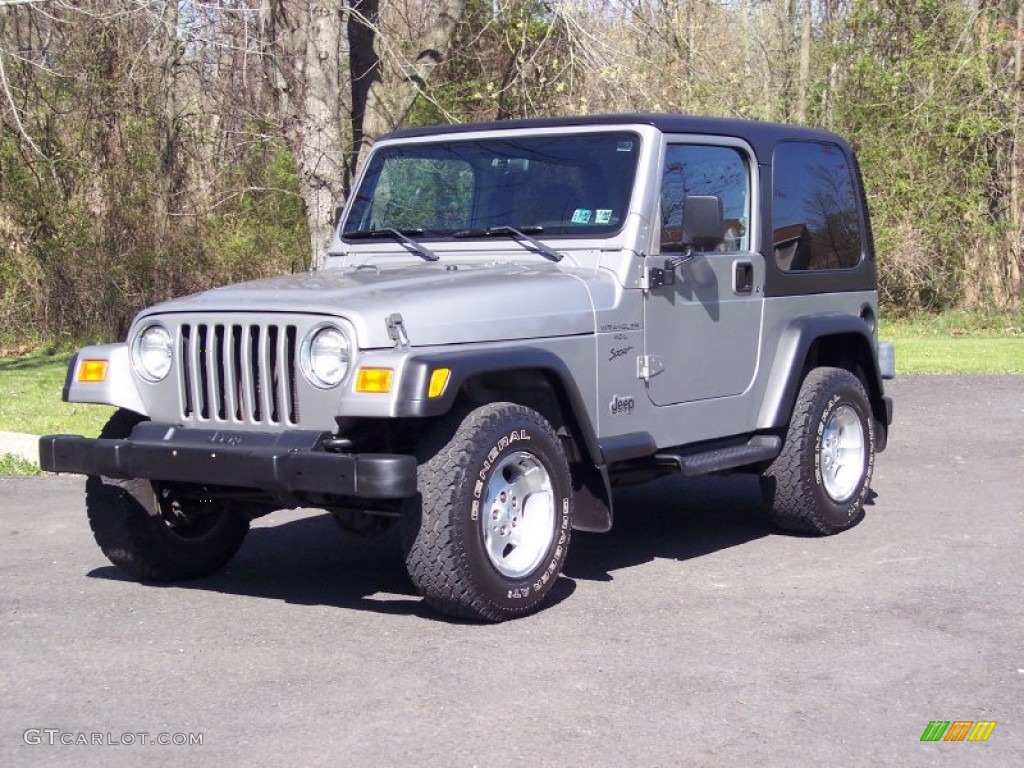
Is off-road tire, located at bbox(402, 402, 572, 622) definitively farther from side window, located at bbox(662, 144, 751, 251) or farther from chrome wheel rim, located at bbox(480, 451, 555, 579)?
side window, located at bbox(662, 144, 751, 251)

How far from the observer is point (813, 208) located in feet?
26.3

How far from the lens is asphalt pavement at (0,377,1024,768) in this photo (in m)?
4.44

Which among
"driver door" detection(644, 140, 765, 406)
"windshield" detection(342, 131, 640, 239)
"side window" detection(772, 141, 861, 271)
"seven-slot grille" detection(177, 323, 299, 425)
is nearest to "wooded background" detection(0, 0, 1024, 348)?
"side window" detection(772, 141, 861, 271)

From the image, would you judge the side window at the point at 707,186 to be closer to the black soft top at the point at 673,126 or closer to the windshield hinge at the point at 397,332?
the black soft top at the point at 673,126

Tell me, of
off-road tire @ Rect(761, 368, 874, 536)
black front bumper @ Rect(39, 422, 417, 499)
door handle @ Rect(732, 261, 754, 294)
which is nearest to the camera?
black front bumper @ Rect(39, 422, 417, 499)

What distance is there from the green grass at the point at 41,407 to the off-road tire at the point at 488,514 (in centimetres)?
414

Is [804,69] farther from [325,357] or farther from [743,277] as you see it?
[325,357]

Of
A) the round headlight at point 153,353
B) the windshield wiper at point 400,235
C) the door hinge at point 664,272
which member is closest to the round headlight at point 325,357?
the round headlight at point 153,353

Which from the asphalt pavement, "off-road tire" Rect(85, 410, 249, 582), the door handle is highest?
the door handle

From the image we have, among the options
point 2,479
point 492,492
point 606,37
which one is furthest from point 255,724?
point 606,37

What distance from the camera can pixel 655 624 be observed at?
19.3ft

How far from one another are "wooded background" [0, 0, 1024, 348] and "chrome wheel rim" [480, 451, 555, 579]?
8.27 metres

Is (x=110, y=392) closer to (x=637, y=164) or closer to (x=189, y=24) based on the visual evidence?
(x=637, y=164)

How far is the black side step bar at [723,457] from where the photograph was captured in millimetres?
6793
